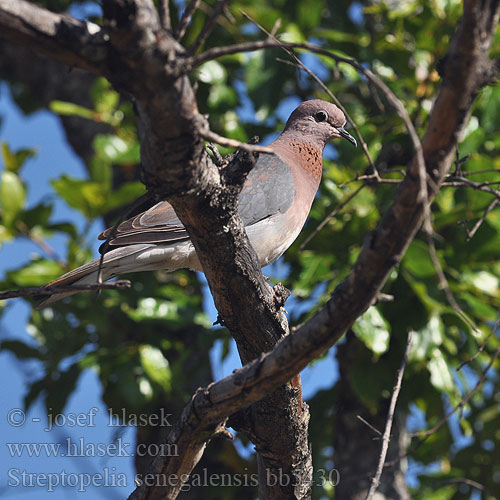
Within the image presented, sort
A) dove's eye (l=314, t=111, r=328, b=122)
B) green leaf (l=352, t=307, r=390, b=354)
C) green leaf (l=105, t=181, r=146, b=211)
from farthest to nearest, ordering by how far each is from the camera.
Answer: green leaf (l=105, t=181, r=146, b=211)
dove's eye (l=314, t=111, r=328, b=122)
green leaf (l=352, t=307, r=390, b=354)

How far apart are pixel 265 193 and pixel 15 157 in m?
1.98

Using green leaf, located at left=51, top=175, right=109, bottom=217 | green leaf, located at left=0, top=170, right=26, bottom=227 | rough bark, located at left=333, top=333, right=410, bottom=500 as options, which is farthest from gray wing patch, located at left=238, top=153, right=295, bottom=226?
green leaf, located at left=0, top=170, right=26, bottom=227

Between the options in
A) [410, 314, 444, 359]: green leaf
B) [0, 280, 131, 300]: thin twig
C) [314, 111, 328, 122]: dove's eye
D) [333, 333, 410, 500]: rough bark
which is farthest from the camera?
[314, 111, 328, 122]: dove's eye

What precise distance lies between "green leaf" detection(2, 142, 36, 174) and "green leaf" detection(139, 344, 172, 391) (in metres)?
1.48

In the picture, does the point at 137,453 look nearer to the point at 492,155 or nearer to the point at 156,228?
the point at 156,228

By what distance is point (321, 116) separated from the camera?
4.14 meters

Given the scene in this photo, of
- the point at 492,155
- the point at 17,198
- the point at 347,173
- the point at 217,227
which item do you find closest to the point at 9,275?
the point at 17,198

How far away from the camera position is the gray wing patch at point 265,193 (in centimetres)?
344

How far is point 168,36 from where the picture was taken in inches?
55.7

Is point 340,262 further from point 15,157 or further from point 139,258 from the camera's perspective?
point 15,157

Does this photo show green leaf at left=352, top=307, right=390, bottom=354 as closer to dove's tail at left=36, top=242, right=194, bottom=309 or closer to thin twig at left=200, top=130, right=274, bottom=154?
dove's tail at left=36, top=242, right=194, bottom=309

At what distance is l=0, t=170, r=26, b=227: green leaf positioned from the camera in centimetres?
430

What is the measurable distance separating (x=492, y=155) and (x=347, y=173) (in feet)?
3.83

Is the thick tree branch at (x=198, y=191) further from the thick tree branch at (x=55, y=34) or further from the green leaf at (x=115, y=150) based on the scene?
the green leaf at (x=115, y=150)
